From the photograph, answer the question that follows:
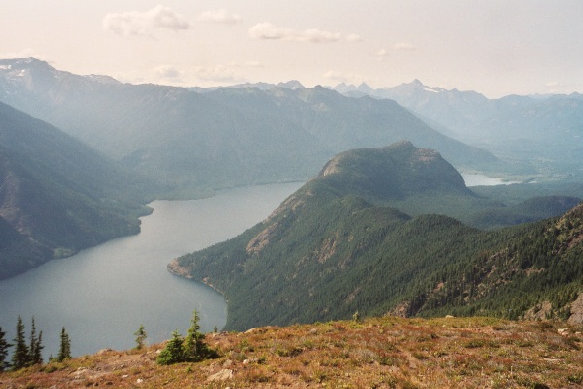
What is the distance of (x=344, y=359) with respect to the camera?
32.5 meters

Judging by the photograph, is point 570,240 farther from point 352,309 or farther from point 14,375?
point 14,375

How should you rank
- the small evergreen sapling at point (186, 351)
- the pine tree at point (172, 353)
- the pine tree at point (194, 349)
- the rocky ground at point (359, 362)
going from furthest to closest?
1. the pine tree at point (172, 353)
2. the small evergreen sapling at point (186, 351)
3. the pine tree at point (194, 349)
4. the rocky ground at point (359, 362)

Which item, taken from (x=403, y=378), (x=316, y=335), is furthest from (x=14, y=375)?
(x=403, y=378)

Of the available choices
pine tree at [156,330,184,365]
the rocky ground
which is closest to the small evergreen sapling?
pine tree at [156,330,184,365]

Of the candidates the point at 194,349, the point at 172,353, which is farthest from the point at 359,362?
the point at 172,353

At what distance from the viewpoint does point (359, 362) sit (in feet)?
105

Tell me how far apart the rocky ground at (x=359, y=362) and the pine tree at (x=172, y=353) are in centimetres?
105

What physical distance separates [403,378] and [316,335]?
15883mm

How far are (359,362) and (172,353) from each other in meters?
18.7

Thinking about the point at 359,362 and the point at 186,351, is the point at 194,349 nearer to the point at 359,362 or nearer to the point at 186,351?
the point at 186,351

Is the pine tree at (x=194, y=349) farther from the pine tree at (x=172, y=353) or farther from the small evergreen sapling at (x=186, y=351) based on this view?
the pine tree at (x=172, y=353)

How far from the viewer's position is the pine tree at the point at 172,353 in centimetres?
3916

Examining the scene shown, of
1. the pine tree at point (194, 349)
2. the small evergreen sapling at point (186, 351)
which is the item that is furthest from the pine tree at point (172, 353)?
the pine tree at point (194, 349)

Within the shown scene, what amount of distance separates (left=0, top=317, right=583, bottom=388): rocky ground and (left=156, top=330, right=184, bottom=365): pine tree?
1.05 m
